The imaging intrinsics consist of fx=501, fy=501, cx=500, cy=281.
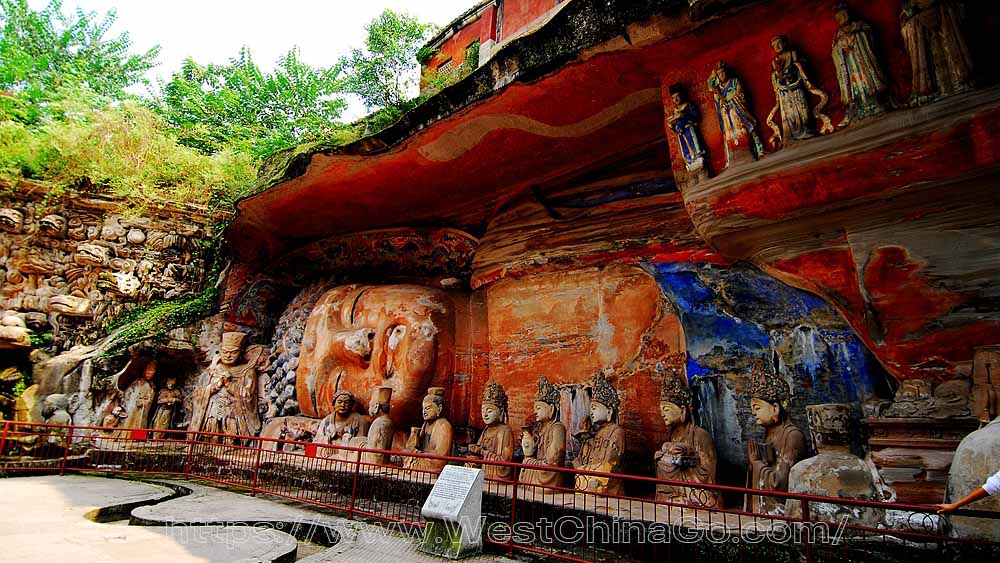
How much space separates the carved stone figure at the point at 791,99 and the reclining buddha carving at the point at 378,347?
17.4 feet

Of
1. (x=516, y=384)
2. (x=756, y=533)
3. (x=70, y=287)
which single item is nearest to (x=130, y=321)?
(x=70, y=287)

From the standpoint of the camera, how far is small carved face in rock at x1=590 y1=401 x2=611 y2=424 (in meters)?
5.14

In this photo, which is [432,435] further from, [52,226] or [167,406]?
[52,226]

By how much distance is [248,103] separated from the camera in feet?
49.6

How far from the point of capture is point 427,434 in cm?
657

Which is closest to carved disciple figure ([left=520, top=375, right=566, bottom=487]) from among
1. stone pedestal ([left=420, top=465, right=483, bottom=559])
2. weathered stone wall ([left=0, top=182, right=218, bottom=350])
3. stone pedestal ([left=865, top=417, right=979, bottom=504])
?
stone pedestal ([left=420, top=465, right=483, bottom=559])

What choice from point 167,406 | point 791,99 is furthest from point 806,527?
point 167,406

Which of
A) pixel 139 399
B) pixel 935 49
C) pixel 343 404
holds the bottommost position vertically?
pixel 343 404

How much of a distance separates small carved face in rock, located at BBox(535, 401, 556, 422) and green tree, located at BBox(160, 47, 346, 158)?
1117 centimetres

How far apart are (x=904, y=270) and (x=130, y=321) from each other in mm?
12271

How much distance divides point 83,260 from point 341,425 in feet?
23.6

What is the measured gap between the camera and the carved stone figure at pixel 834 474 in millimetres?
3285

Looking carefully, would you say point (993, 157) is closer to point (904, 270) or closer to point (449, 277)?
point (904, 270)

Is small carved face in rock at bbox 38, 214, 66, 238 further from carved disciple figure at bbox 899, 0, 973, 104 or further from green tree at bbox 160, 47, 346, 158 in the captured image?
carved disciple figure at bbox 899, 0, 973, 104
